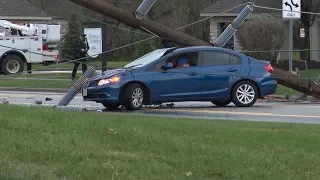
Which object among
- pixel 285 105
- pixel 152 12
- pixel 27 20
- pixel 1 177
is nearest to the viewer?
pixel 1 177

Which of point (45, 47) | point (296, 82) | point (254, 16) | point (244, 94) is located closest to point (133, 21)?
point (244, 94)

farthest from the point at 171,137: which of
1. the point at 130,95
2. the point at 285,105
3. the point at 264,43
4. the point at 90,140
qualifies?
the point at 264,43

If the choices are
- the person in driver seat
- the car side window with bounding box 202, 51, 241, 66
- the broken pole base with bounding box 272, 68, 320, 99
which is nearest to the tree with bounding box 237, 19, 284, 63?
the broken pole base with bounding box 272, 68, 320, 99

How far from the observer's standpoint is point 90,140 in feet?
23.6

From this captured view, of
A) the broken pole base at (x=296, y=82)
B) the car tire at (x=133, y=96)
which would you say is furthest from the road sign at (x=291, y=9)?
the car tire at (x=133, y=96)

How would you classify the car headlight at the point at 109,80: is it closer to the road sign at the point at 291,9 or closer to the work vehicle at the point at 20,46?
the road sign at the point at 291,9

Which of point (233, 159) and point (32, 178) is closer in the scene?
A: point (32, 178)

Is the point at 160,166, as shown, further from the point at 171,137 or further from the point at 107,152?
the point at 171,137

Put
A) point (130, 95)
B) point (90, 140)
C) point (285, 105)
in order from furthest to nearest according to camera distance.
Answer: point (285, 105) → point (130, 95) → point (90, 140)

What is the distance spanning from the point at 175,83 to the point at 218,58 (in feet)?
4.77

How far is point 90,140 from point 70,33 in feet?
135

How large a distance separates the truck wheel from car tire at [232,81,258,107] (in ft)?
54.6

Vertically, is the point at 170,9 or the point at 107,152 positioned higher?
the point at 170,9

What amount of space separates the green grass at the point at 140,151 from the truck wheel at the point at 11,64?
21884mm
